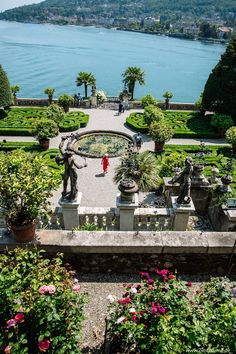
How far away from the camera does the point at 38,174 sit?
305 inches

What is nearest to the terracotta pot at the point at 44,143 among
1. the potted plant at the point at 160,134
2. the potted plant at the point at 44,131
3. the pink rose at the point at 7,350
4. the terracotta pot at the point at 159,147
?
the potted plant at the point at 44,131

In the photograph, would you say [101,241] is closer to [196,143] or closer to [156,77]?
[196,143]

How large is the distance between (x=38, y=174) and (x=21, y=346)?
13.3 feet

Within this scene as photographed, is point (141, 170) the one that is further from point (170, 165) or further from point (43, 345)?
point (43, 345)

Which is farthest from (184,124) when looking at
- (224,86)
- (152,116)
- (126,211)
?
(126,211)

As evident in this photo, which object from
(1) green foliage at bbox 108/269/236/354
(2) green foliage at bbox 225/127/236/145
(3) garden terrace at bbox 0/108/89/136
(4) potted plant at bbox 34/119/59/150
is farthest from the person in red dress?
(1) green foliage at bbox 108/269/236/354

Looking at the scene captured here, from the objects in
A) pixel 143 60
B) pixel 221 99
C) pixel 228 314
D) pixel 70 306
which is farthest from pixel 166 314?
pixel 143 60

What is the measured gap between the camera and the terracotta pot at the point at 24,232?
721cm

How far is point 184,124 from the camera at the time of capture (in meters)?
26.8

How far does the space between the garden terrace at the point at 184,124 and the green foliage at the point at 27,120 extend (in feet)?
14.7

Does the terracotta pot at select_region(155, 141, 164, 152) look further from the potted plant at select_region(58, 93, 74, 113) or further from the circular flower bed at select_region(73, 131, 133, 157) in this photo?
the potted plant at select_region(58, 93, 74, 113)

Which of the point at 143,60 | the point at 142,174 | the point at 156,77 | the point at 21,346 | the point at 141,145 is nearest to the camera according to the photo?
the point at 21,346

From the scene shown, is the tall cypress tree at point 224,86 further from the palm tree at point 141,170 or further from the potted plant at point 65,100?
the palm tree at point 141,170

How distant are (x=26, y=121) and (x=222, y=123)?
16.1m
